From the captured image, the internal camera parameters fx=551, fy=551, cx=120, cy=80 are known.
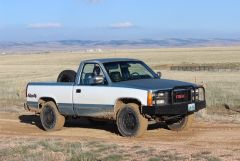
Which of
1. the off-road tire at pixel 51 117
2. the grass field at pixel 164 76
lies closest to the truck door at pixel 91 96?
the off-road tire at pixel 51 117

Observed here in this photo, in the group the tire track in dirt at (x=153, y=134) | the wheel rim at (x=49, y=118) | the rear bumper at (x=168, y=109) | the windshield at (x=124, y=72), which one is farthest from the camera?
the wheel rim at (x=49, y=118)

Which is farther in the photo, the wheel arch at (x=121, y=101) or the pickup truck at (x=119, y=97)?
the wheel arch at (x=121, y=101)

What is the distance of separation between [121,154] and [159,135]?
9.51 ft

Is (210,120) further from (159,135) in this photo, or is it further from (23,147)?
(23,147)

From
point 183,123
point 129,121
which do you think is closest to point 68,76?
point 129,121

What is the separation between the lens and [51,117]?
1404 centimetres

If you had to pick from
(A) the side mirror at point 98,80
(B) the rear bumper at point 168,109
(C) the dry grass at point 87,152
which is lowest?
(C) the dry grass at point 87,152

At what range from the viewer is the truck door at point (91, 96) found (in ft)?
41.2

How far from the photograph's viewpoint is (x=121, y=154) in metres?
9.76

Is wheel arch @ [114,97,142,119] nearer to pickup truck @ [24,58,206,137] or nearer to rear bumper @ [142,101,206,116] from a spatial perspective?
pickup truck @ [24,58,206,137]

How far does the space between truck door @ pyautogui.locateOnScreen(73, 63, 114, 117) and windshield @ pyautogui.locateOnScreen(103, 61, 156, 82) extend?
0.69ft

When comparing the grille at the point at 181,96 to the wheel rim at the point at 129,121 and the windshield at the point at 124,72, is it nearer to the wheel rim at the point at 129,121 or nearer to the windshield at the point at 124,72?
the wheel rim at the point at 129,121

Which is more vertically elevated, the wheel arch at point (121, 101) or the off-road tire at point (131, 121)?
the wheel arch at point (121, 101)

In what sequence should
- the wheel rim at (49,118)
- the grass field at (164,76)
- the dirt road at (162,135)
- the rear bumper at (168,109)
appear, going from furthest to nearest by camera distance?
the grass field at (164,76), the wheel rim at (49,118), the rear bumper at (168,109), the dirt road at (162,135)
